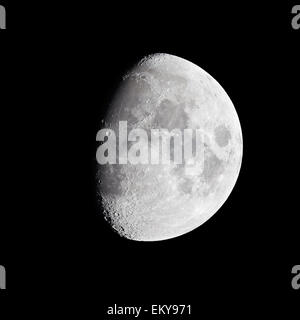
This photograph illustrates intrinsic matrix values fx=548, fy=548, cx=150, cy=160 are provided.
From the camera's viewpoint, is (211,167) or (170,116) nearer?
→ (170,116)

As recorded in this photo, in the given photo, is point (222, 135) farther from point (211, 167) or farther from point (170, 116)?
point (170, 116)

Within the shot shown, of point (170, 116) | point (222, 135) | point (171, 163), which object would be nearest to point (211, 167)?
point (222, 135)

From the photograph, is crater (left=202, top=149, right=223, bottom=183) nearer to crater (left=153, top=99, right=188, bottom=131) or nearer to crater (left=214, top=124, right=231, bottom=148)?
crater (left=214, top=124, right=231, bottom=148)

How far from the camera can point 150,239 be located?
21.2 feet

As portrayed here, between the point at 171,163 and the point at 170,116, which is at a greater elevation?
the point at 170,116

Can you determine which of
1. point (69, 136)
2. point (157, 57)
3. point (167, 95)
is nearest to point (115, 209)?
point (69, 136)

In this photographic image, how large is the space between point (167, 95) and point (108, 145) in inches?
32.3

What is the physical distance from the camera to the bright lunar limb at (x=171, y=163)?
5.76 metres

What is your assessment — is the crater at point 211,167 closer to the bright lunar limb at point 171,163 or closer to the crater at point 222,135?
the bright lunar limb at point 171,163

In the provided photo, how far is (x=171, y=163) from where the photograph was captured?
18.7 feet

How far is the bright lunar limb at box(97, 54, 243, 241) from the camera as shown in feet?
18.9

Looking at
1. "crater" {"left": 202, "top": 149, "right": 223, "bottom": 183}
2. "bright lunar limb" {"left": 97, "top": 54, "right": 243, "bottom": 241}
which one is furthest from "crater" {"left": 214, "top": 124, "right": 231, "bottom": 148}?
"crater" {"left": 202, "top": 149, "right": 223, "bottom": 183}

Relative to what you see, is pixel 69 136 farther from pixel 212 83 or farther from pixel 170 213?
pixel 212 83

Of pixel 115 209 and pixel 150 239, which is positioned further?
pixel 150 239
